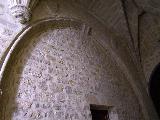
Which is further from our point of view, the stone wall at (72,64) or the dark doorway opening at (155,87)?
the dark doorway opening at (155,87)

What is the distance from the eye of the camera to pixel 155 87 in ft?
25.6

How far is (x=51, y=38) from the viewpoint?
542 centimetres

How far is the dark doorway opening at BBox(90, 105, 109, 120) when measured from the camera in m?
5.51

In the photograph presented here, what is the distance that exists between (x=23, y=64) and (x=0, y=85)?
743 mm

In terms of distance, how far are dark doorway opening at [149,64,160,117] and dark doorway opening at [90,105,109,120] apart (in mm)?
2380

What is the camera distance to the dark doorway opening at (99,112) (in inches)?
217

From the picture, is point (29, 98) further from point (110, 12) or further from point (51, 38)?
point (110, 12)

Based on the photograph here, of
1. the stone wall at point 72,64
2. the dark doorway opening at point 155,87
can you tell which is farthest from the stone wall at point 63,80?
the dark doorway opening at point 155,87

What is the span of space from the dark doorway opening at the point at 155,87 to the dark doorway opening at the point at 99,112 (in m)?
2.38

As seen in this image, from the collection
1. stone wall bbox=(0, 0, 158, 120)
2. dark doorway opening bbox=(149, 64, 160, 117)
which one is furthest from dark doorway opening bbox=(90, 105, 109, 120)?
dark doorway opening bbox=(149, 64, 160, 117)

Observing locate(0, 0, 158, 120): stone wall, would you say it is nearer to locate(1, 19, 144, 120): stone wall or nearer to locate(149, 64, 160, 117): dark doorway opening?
locate(1, 19, 144, 120): stone wall

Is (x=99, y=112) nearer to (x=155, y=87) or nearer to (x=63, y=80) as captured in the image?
(x=63, y=80)

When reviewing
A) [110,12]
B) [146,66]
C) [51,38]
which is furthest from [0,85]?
[146,66]

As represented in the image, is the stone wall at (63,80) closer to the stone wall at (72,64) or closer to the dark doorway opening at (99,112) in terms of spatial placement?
the stone wall at (72,64)
